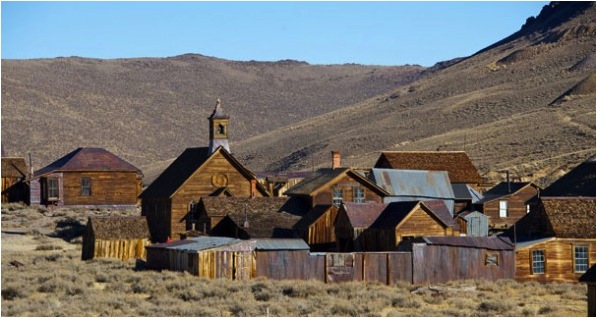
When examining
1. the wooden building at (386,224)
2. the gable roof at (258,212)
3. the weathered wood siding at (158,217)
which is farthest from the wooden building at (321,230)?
the weathered wood siding at (158,217)

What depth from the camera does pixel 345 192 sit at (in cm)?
5378

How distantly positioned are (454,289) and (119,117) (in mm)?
148941

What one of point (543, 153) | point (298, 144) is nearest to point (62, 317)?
point (543, 153)

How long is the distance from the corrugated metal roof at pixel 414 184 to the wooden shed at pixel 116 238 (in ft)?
36.2

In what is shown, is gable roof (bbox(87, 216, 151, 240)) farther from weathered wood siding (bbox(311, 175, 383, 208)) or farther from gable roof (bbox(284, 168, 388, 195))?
weathered wood siding (bbox(311, 175, 383, 208))

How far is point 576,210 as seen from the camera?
4509 centimetres

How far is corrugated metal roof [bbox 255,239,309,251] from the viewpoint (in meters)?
42.1

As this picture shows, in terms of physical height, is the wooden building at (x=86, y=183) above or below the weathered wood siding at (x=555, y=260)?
above

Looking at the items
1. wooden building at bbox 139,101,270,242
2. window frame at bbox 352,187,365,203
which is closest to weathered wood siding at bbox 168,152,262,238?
wooden building at bbox 139,101,270,242

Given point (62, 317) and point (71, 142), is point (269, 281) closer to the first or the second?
point (62, 317)

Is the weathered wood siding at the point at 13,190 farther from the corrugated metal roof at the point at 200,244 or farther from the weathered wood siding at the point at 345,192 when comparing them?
the corrugated metal roof at the point at 200,244

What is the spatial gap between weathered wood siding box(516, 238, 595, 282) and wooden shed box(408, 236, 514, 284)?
411 millimetres

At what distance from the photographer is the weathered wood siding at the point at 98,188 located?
72.8 meters

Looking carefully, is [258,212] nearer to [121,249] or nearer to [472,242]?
[121,249]
